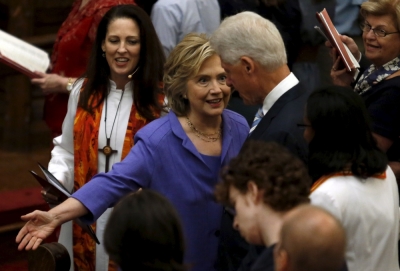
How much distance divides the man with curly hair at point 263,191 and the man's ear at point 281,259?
0.14 meters

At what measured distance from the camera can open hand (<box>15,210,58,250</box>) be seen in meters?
3.25

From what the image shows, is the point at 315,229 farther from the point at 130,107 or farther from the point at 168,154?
the point at 130,107

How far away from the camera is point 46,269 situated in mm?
2889

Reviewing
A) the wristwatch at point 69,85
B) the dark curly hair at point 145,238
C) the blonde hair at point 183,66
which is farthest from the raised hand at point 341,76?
the dark curly hair at point 145,238

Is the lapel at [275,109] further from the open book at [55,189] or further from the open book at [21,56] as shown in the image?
the open book at [21,56]

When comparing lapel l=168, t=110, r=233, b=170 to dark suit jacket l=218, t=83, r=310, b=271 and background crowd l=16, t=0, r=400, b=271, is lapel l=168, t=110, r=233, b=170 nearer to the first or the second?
background crowd l=16, t=0, r=400, b=271

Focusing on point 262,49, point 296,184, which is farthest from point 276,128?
point 296,184

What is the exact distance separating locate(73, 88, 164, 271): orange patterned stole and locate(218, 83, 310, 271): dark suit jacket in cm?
66

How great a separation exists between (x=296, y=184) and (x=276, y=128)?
0.65m

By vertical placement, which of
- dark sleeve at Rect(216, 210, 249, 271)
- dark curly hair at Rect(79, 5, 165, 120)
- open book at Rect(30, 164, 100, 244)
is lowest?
dark sleeve at Rect(216, 210, 249, 271)

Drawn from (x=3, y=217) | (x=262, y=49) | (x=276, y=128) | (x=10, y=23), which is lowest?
(x=3, y=217)

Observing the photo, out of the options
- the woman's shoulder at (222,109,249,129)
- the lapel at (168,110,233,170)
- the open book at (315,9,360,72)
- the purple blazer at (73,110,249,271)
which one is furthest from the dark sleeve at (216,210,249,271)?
the open book at (315,9,360,72)

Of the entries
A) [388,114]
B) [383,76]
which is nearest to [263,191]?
[388,114]

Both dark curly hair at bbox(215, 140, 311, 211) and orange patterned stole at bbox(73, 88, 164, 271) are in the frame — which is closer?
dark curly hair at bbox(215, 140, 311, 211)
